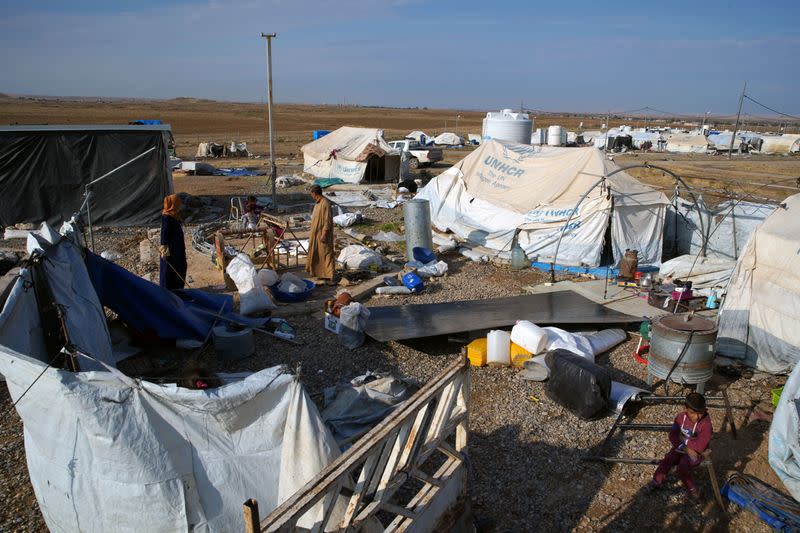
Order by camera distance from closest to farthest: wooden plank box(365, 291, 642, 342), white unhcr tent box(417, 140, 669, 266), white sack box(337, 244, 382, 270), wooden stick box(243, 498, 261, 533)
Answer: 1. wooden stick box(243, 498, 261, 533)
2. wooden plank box(365, 291, 642, 342)
3. white sack box(337, 244, 382, 270)
4. white unhcr tent box(417, 140, 669, 266)

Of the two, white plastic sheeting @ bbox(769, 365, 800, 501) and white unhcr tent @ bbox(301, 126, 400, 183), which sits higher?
white unhcr tent @ bbox(301, 126, 400, 183)

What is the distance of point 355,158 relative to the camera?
73.7 feet

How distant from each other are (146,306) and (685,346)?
6.32 metres

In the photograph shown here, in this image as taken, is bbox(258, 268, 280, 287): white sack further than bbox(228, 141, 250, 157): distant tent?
No

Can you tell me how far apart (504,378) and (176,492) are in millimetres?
4409

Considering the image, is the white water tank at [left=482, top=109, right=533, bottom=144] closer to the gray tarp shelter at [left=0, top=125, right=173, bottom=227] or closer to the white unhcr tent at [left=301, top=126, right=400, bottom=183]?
the white unhcr tent at [left=301, top=126, right=400, bottom=183]

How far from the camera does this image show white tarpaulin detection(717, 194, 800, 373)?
693 cm

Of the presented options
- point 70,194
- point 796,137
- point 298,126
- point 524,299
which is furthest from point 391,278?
point 298,126

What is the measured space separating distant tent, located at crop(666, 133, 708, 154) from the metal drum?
42.2m

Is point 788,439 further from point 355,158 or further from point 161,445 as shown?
point 355,158

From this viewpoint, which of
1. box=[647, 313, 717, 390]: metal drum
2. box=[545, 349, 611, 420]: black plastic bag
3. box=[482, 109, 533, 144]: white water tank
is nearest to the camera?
box=[545, 349, 611, 420]: black plastic bag

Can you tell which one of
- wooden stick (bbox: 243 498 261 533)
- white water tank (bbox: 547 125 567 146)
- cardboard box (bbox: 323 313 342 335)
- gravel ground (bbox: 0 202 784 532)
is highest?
white water tank (bbox: 547 125 567 146)

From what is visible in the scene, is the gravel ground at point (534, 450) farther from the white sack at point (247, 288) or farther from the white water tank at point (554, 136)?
the white water tank at point (554, 136)

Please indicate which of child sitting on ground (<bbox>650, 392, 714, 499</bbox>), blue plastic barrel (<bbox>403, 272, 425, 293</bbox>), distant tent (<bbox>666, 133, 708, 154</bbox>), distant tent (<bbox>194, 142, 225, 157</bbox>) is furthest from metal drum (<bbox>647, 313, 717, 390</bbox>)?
distant tent (<bbox>666, 133, 708, 154</bbox>)
